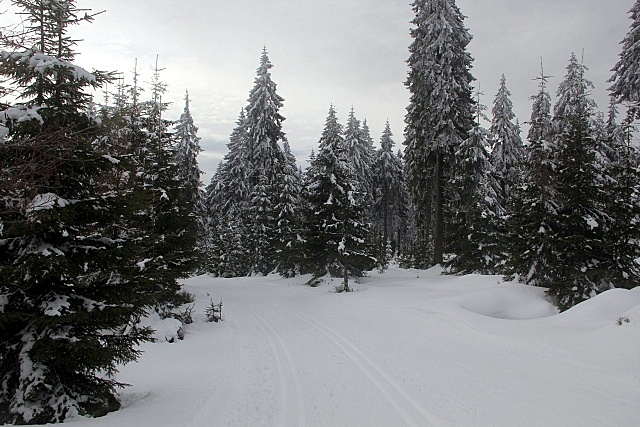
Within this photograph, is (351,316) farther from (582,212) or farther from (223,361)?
(582,212)

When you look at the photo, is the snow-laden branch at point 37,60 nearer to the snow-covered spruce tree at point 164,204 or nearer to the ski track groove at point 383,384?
the ski track groove at point 383,384

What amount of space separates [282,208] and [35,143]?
31058mm

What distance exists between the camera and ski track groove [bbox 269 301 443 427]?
6227 millimetres

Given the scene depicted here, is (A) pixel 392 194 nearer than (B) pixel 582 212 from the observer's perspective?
No

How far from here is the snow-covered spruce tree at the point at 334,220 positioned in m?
24.5

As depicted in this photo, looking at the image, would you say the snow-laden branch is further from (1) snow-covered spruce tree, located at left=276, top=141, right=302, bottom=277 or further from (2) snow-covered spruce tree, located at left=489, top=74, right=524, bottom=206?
(2) snow-covered spruce tree, located at left=489, top=74, right=524, bottom=206

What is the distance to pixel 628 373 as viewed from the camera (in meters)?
7.17

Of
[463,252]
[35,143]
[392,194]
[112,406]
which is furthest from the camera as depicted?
[392,194]

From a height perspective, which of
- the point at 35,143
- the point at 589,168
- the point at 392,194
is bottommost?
the point at 35,143

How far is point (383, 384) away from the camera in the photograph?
7.92 meters

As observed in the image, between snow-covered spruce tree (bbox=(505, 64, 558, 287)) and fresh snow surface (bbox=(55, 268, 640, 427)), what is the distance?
939 millimetres

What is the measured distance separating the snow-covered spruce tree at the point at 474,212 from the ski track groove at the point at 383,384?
39.7 feet

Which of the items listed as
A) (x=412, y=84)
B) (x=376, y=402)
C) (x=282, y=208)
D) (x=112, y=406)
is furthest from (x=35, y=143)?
(x=282, y=208)

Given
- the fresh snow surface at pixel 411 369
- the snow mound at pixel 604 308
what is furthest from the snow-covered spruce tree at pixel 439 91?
the snow mound at pixel 604 308
